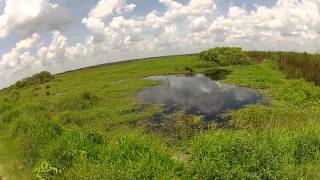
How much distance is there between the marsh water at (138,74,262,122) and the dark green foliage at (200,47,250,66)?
58.0 feet

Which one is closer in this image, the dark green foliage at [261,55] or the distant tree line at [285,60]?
the distant tree line at [285,60]

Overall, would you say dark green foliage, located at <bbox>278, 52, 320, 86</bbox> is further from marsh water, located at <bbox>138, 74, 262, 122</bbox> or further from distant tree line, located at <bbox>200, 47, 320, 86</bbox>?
marsh water, located at <bbox>138, 74, 262, 122</bbox>

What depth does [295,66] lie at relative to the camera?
3128 centimetres

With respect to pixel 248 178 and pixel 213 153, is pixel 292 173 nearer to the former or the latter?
pixel 248 178

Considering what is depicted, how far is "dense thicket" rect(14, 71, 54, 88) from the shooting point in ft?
168

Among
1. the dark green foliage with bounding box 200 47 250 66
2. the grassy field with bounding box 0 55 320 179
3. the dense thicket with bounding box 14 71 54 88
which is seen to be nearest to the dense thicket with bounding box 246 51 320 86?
the grassy field with bounding box 0 55 320 179

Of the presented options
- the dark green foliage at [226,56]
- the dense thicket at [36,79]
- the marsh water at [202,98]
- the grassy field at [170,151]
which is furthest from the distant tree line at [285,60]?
the dense thicket at [36,79]

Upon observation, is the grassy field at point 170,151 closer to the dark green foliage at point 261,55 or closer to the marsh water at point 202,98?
the marsh water at point 202,98

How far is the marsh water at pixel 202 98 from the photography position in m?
19.5

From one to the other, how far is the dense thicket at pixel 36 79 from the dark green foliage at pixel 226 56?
22.8 meters

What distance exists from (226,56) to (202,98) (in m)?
27.2

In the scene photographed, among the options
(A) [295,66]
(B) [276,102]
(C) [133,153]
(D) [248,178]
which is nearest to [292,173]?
(D) [248,178]

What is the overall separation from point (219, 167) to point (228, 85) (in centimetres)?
2078

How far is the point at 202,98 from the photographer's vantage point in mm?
23703
